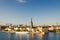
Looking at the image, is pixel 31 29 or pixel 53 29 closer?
pixel 31 29

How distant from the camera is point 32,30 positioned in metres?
49.8

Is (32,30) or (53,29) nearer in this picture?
(32,30)

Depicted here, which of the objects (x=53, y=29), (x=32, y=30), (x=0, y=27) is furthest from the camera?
(x=0, y=27)

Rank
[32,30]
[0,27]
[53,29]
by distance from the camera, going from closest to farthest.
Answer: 1. [32,30]
2. [53,29]
3. [0,27]

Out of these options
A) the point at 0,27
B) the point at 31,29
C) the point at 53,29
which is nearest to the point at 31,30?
the point at 31,29

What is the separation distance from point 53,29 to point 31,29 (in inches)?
549

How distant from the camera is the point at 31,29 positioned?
167ft

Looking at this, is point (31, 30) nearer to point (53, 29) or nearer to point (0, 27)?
point (53, 29)

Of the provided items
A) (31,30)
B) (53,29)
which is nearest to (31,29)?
(31,30)

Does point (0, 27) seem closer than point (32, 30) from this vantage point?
No

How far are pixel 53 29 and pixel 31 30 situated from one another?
14.2 meters

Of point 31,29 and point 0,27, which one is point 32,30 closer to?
point 31,29

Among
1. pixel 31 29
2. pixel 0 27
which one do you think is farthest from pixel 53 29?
pixel 0 27

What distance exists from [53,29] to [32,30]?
48.0 feet
